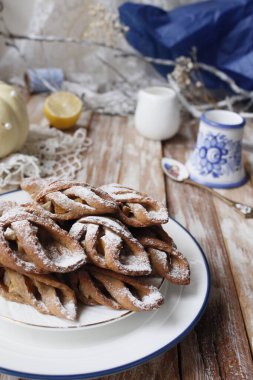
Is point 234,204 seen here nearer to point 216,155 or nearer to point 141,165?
point 216,155

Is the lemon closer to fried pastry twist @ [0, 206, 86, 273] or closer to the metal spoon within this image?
the metal spoon

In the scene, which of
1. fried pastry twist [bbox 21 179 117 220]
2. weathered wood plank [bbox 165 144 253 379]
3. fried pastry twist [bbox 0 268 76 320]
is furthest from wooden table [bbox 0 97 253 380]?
fried pastry twist [bbox 21 179 117 220]

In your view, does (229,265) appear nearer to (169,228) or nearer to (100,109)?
(169,228)

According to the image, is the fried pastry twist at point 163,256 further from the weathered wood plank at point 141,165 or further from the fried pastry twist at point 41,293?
the weathered wood plank at point 141,165

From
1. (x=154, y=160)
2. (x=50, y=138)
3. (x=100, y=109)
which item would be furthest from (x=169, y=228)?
(x=100, y=109)

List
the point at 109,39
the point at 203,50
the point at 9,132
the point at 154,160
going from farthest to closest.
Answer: the point at 109,39, the point at 203,50, the point at 154,160, the point at 9,132

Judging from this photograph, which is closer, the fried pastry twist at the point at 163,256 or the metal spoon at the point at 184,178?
the fried pastry twist at the point at 163,256

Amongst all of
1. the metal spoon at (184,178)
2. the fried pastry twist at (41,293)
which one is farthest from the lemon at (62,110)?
the fried pastry twist at (41,293)
